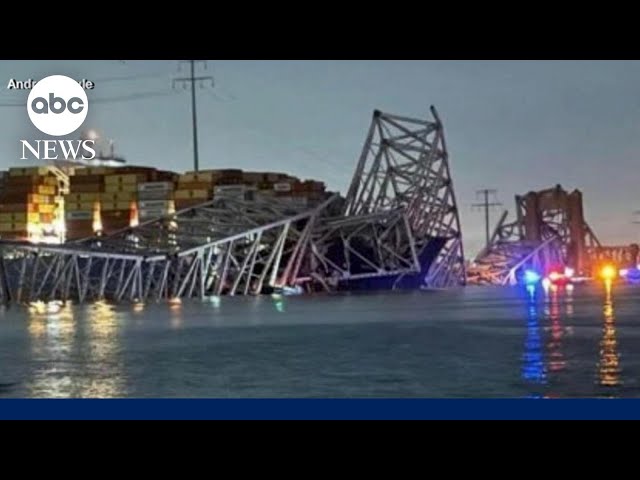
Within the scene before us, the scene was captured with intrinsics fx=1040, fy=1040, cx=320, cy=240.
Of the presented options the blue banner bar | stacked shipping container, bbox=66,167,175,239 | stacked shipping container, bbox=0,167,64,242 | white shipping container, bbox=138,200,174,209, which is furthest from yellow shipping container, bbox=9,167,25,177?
white shipping container, bbox=138,200,174,209

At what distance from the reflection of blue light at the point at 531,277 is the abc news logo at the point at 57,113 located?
47.5 metres

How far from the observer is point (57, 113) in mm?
16172

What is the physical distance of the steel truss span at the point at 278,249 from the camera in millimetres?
49688

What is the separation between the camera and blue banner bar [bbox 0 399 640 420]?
984cm

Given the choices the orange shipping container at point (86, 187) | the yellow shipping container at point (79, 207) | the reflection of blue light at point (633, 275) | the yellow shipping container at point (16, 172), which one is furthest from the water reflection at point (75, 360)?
the reflection of blue light at point (633, 275)

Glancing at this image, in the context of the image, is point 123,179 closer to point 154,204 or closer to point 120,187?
point 120,187

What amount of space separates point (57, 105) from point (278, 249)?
1693 inches

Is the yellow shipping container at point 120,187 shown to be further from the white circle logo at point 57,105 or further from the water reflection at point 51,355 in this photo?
the white circle logo at point 57,105

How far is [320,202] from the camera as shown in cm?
5822

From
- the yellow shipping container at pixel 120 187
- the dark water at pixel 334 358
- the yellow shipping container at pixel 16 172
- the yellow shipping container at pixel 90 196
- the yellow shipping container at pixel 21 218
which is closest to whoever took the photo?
the dark water at pixel 334 358

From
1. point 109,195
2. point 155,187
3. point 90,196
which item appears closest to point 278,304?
point 155,187

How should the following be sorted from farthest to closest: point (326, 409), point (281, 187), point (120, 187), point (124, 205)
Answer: point (281, 187) < point (124, 205) < point (120, 187) < point (326, 409)
